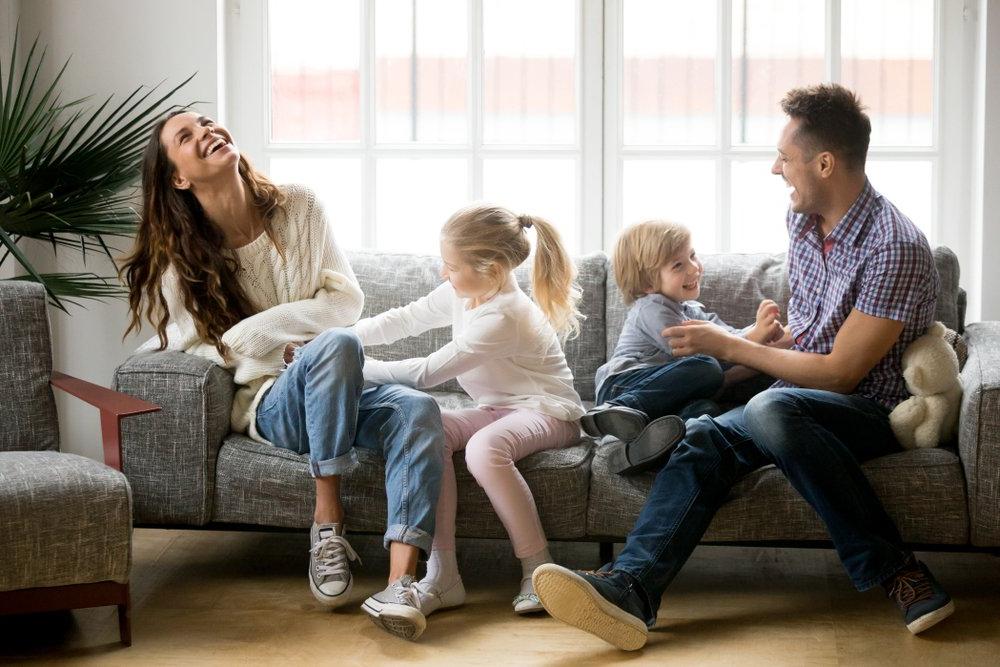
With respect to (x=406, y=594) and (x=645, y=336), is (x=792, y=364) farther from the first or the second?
(x=406, y=594)

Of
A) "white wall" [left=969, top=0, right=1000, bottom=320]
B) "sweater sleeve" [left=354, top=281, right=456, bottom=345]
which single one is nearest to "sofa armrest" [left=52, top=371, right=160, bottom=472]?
"sweater sleeve" [left=354, top=281, right=456, bottom=345]

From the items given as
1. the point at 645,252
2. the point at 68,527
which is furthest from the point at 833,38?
the point at 68,527

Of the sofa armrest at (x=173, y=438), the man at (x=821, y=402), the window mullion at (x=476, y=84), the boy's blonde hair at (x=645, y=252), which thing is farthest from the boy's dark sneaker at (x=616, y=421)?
the window mullion at (x=476, y=84)

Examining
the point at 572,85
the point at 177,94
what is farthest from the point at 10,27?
the point at 572,85

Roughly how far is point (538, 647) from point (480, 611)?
23cm

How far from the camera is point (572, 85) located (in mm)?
3660

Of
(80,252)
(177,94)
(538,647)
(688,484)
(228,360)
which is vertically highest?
(177,94)

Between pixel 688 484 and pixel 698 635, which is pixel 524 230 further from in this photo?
pixel 698 635

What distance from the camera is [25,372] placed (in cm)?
259

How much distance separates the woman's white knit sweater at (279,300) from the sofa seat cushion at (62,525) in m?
0.48

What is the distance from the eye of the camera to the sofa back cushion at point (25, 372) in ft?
8.43

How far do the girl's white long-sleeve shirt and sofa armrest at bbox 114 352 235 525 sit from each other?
1.25 ft

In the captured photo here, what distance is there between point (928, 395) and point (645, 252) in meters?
0.71

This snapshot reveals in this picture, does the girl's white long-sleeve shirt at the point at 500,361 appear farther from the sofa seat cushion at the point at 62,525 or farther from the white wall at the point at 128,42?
the white wall at the point at 128,42
